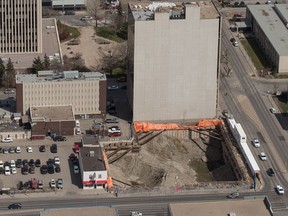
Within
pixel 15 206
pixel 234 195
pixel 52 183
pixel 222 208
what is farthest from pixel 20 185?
pixel 222 208

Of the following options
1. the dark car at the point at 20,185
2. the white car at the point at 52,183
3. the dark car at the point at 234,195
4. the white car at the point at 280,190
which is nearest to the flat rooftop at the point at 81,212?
the white car at the point at 52,183

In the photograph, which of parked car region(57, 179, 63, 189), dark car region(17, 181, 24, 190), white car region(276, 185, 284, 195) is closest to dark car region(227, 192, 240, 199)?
white car region(276, 185, 284, 195)

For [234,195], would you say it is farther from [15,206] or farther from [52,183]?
[15,206]

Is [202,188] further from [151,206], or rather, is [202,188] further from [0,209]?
[0,209]

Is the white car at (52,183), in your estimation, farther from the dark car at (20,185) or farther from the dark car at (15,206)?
the dark car at (15,206)

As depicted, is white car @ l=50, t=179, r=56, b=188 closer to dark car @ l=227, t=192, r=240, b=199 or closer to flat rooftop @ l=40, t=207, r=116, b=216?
flat rooftop @ l=40, t=207, r=116, b=216
